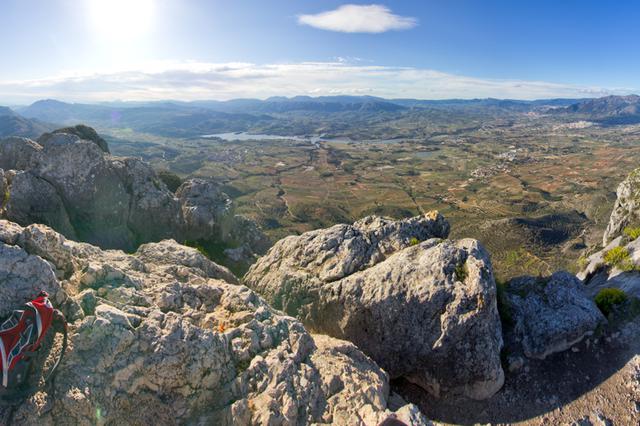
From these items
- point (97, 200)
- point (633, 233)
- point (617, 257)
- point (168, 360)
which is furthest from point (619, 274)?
point (97, 200)

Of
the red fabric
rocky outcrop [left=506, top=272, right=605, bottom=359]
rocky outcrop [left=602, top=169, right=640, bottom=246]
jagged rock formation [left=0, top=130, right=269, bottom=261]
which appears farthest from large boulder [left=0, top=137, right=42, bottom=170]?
rocky outcrop [left=602, top=169, right=640, bottom=246]

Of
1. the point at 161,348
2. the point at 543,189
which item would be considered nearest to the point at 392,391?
the point at 161,348

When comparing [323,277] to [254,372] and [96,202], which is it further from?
[96,202]

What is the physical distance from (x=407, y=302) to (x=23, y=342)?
14.8 m

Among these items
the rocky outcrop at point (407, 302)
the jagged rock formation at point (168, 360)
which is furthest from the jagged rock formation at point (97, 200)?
the rocky outcrop at point (407, 302)

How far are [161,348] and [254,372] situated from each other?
10.8 ft

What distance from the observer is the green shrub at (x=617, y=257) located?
75.9ft

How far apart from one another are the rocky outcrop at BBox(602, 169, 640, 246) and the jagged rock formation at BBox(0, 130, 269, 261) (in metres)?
34.1

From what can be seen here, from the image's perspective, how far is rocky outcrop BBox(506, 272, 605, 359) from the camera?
677 inches

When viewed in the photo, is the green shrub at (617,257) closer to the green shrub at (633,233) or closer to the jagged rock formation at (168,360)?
the green shrub at (633,233)

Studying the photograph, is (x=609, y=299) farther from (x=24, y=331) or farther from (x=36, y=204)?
(x=36, y=204)

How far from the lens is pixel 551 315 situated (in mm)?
17984

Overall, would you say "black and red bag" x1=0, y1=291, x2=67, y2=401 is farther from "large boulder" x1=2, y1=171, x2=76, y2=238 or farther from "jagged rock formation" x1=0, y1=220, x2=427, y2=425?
"large boulder" x1=2, y1=171, x2=76, y2=238

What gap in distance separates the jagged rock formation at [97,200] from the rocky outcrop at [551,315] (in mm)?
24916
